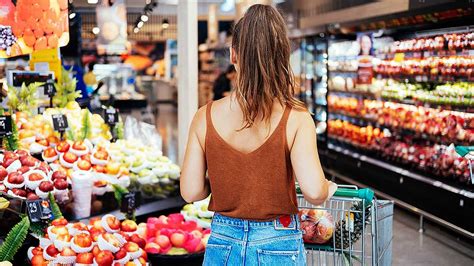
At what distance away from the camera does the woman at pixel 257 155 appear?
2.25 metres

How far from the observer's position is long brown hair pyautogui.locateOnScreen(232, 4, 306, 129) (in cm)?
223

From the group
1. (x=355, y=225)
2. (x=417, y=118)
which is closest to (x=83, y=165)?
(x=355, y=225)

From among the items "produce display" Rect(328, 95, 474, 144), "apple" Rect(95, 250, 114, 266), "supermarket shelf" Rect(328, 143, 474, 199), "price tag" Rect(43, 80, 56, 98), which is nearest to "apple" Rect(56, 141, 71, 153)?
"price tag" Rect(43, 80, 56, 98)

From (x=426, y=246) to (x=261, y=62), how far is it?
4.43 metres

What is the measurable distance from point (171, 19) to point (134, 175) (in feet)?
72.7

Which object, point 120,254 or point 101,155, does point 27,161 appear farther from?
point 120,254

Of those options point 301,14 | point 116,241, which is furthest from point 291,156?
point 301,14

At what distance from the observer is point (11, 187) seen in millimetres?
4164

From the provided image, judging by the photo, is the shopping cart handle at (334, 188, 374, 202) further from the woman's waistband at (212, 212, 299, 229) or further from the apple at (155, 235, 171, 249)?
the apple at (155, 235, 171, 249)

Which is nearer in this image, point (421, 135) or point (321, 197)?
point (321, 197)

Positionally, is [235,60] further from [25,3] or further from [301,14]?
[301,14]

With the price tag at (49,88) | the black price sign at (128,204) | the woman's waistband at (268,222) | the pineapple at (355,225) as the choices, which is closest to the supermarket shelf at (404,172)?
the black price sign at (128,204)

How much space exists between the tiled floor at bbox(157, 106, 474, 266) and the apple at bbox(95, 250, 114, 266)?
2883 millimetres

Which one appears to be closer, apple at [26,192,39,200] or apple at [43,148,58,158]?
apple at [26,192,39,200]
